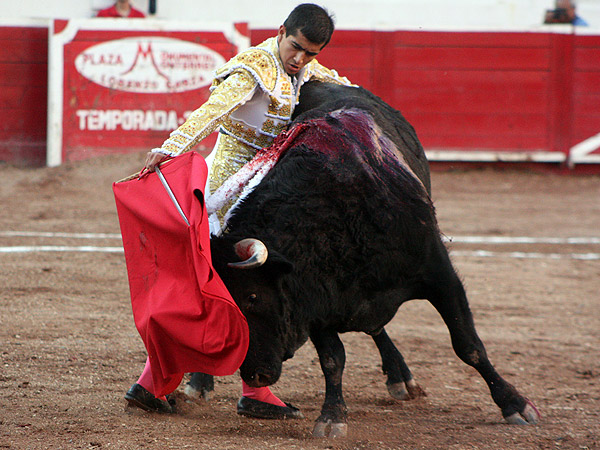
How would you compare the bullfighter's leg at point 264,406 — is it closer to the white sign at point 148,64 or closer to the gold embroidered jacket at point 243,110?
the gold embroidered jacket at point 243,110

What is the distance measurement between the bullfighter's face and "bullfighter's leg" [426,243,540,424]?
0.68 meters

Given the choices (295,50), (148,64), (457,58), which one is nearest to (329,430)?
(295,50)

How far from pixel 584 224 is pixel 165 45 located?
4.03 m

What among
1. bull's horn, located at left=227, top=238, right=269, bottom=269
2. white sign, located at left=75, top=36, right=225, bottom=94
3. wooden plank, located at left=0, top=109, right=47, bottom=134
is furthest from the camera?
wooden plank, located at left=0, top=109, right=47, bottom=134

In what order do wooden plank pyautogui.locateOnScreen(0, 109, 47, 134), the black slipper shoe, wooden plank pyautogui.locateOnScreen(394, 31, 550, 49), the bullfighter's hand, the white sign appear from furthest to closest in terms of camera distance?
wooden plank pyautogui.locateOnScreen(394, 31, 550, 49) → wooden plank pyautogui.locateOnScreen(0, 109, 47, 134) → the white sign → the black slipper shoe → the bullfighter's hand

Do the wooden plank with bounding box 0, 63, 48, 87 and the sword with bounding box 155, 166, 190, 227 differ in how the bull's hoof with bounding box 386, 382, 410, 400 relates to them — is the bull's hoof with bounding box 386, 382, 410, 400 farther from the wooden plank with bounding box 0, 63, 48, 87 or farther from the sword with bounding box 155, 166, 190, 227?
the wooden plank with bounding box 0, 63, 48, 87

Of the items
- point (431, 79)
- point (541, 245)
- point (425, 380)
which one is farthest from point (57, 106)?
point (425, 380)

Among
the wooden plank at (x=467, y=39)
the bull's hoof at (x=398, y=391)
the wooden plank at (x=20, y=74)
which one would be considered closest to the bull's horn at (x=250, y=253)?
the bull's hoof at (x=398, y=391)

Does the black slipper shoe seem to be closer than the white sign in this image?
Yes

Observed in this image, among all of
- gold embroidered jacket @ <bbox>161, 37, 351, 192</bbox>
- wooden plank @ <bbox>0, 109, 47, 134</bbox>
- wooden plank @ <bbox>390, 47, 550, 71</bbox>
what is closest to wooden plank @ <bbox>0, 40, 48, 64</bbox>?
wooden plank @ <bbox>0, 109, 47, 134</bbox>

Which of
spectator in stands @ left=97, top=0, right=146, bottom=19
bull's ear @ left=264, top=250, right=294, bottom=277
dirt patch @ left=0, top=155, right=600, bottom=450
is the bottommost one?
dirt patch @ left=0, top=155, right=600, bottom=450

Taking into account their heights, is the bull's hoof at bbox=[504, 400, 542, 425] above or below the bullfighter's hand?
below

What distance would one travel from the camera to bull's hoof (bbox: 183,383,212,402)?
8.41 ft

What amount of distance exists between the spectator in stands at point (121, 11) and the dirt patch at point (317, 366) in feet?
8.53
